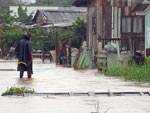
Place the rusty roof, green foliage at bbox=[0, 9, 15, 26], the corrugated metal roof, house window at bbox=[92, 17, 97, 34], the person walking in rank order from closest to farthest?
the person walking < house window at bbox=[92, 17, 97, 34] < the rusty roof < green foliage at bbox=[0, 9, 15, 26] < the corrugated metal roof

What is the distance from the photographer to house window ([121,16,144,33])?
3238cm

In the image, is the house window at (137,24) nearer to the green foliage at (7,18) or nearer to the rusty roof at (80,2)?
the rusty roof at (80,2)

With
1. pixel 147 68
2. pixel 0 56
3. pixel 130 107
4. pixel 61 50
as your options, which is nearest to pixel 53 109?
pixel 130 107

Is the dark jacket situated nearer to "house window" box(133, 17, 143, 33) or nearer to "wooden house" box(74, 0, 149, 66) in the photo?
"wooden house" box(74, 0, 149, 66)

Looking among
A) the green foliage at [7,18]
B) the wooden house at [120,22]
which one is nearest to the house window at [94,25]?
the wooden house at [120,22]

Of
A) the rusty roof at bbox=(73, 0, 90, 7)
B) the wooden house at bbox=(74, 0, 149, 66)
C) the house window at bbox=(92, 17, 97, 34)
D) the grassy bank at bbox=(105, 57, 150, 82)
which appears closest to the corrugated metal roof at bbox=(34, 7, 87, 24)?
the rusty roof at bbox=(73, 0, 90, 7)

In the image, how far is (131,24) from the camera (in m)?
32.5

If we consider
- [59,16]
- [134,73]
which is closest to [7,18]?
[59,16]

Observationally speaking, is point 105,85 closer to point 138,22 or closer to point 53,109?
point 53,109

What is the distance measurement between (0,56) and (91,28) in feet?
55.5

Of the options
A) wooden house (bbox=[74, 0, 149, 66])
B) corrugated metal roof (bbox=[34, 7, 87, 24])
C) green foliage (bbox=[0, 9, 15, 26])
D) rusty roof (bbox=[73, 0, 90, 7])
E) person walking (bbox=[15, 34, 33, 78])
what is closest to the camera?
person walking (bbox=[15, 34, 33, 78])

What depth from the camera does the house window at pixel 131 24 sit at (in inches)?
1275

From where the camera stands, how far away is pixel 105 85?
640 inches

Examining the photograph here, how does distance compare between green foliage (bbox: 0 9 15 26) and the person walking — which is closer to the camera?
the person walking
